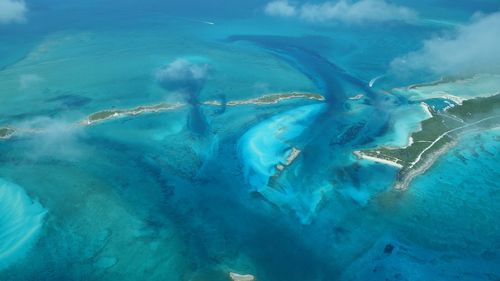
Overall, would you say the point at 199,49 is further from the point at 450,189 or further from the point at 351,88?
the point at 450,189

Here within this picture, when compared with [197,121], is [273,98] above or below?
above

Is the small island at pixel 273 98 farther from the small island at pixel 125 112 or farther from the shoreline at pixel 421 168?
the shoreline at pixel 421 168

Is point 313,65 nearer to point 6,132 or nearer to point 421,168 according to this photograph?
point 421,168

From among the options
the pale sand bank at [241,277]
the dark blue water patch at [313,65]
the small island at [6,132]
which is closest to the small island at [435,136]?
the dark blue water patch at [313,65]

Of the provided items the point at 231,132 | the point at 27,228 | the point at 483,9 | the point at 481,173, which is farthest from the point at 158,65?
the point at 483,9

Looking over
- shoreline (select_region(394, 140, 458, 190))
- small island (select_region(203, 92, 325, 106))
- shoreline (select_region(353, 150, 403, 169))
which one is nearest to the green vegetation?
small island (select_region(203, 92, 325, 106))

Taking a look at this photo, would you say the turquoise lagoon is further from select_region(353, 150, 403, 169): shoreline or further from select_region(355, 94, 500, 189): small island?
select_region(355, 94, 500, 189): small island

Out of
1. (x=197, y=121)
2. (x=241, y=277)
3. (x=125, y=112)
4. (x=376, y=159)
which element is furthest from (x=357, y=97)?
(x=241, y=277)
